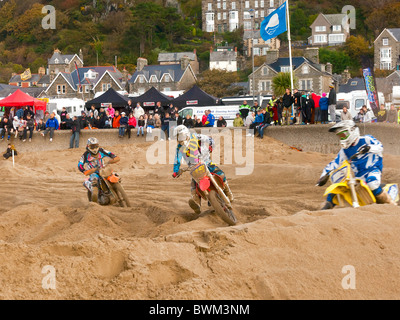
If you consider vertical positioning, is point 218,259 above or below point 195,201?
below

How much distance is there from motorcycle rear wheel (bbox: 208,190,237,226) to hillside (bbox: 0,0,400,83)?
288 ft

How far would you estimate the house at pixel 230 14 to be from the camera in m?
125

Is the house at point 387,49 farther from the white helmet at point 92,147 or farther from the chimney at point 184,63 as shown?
the white helmet at point 92,147

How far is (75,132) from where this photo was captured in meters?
24.9

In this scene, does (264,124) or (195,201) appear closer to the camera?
(195,201)

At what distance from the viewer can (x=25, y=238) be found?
9594 mm

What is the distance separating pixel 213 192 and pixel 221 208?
0.30 meters

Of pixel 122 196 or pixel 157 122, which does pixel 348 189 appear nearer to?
pixel 122 196

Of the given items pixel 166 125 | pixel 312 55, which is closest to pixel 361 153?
pixel 166 125

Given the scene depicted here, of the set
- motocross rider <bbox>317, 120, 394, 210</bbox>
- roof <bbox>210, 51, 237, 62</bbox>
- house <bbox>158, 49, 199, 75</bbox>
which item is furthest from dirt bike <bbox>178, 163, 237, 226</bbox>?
roof <bbox>210, 51, 237, 62</bbox>

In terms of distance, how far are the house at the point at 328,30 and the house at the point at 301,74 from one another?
25.8 metres

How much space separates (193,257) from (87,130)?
19.6m
